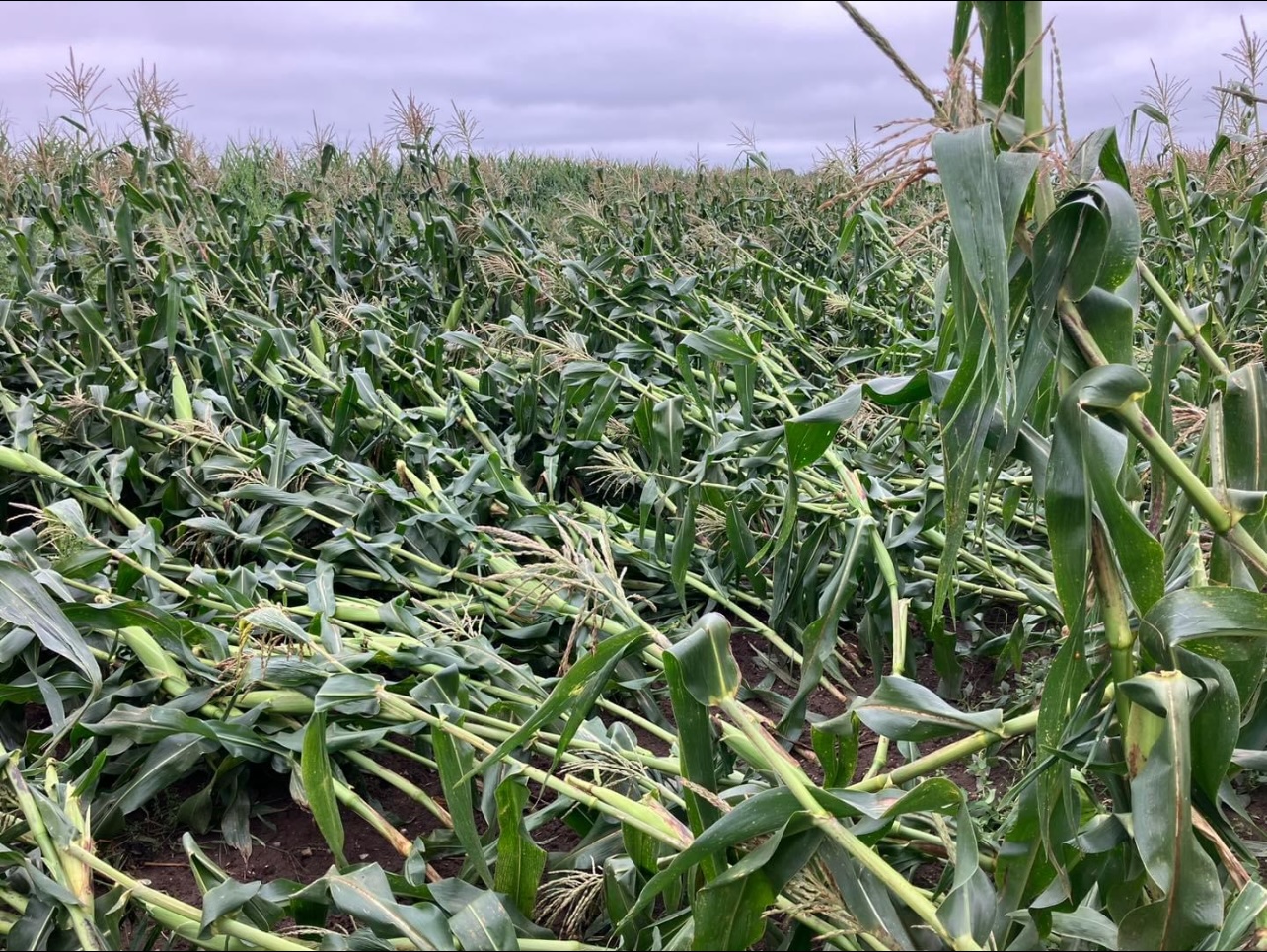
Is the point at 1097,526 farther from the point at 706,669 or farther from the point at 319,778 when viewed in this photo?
the point at 319,778

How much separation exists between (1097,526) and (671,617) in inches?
57.2

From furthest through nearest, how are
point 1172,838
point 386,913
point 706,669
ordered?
1. point 386,913
2. point 706,669
3. point 1172,838

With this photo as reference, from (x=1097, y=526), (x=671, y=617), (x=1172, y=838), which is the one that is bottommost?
(x=671, y=617)

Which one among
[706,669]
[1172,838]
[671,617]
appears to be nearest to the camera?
[1172,838]

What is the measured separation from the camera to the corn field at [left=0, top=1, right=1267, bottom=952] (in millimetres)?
899

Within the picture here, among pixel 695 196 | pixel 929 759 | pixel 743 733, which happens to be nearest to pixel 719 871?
pixel 743 733

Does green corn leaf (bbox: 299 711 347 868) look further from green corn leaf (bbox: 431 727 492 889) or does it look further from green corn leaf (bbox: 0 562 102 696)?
green corn leaf (bbox: 0 562 102 696)

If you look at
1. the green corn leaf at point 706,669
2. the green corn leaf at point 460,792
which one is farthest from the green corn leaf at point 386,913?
the green corn leaf at point 706,669

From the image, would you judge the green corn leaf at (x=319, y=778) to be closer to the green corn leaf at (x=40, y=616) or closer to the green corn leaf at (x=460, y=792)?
the green corn leaf at (x=460, y=792)

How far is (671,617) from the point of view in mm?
2297

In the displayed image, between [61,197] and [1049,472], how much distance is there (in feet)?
17.8

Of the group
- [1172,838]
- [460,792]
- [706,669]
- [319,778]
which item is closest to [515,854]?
[460,792]

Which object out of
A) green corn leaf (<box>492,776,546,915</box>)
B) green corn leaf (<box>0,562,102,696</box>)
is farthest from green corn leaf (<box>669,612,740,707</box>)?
green corn leaf (<box>0,562,102,696</box>)

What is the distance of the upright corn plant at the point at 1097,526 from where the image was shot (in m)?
0.82
